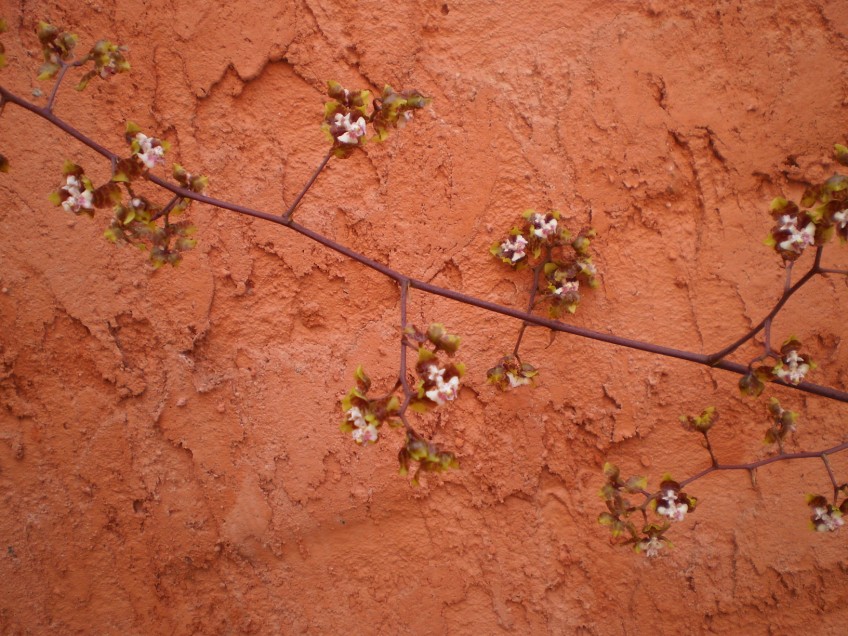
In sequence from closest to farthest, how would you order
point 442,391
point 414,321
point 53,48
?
1. point 442,391
2. point 53,48
3. point 414,321

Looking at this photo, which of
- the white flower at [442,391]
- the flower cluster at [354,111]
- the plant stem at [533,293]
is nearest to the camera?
the white flower at [442,391]

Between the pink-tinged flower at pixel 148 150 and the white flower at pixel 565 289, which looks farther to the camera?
the white flower at pixel 565 289

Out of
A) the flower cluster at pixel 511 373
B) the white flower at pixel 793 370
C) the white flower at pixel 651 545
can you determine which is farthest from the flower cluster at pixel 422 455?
the white flower at pixel 793 370

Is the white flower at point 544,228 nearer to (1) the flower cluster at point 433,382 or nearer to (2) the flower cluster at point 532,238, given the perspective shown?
(2) the flower cluster at point 532,238

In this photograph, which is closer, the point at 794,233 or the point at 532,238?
the point at 794,233

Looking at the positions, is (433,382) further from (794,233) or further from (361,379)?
(794,233)

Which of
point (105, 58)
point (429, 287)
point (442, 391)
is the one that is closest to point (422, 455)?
point (442, 391)

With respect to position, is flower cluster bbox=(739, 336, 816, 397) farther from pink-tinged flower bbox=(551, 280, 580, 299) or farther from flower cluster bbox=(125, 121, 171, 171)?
flower cluster bbox=(125, 121, 171, 171)
